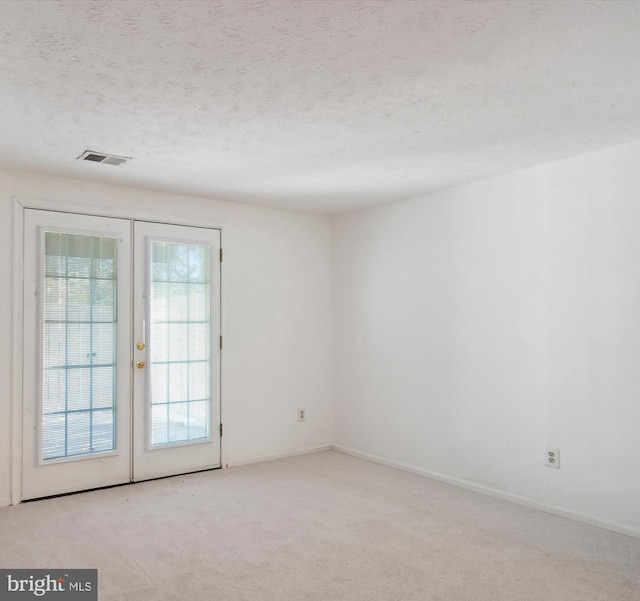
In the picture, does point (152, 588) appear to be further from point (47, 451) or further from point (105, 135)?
point (105, 135)

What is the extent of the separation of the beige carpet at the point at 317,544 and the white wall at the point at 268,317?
93 centimetres

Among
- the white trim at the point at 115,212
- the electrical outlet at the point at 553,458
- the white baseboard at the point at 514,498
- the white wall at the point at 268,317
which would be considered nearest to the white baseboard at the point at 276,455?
the white wall at the point at 268,317

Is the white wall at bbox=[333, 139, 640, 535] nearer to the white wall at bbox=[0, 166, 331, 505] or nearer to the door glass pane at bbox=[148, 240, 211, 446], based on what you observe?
the white wall at bbox=[0, 166, 331, 505]

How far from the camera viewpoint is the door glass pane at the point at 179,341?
4836mm

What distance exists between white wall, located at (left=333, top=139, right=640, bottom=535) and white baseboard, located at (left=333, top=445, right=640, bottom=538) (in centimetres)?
2

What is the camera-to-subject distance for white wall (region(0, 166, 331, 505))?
5.21 meters

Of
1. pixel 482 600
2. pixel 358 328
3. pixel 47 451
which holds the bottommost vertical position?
pixel 482 600

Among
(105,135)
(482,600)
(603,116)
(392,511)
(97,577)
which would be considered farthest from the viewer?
(392,511)

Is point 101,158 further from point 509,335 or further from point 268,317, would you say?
point 509,335

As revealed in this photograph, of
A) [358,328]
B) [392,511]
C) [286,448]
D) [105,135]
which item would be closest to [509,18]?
[105,135]

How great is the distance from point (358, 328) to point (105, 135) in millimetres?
3077

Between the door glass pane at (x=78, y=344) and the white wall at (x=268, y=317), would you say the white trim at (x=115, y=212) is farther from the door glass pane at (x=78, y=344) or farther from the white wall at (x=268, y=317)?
the door glass pane at (x=78, y=344)

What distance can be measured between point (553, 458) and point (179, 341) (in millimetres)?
3064

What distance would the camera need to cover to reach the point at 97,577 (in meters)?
2.96
